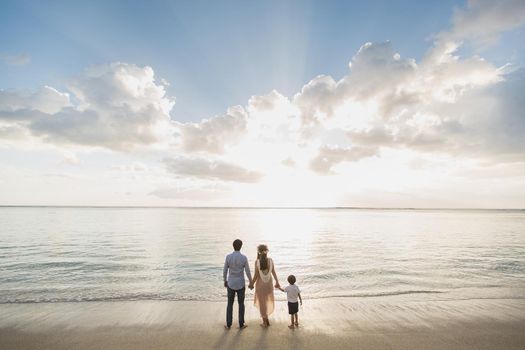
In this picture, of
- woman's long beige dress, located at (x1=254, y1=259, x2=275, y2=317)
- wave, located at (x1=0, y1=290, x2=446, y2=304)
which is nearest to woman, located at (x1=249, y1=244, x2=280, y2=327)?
woman's long beige dress, located at (x1=254, y1=259, x2=275, y2=317)

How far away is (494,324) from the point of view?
1056cm

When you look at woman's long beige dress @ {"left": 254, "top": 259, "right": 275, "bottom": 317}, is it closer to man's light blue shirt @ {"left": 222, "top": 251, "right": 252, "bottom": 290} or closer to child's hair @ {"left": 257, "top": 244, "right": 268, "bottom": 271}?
child's hair @ {"left": 257, "top": 244, "right": 268, "bottom": 271}

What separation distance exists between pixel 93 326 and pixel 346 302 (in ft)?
33.6

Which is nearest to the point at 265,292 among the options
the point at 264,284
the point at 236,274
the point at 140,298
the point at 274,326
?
the point at 264,284

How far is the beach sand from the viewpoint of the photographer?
8.90m

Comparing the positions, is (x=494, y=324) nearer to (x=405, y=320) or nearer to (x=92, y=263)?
(x=405, y=320)

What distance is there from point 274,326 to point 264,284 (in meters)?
1.46

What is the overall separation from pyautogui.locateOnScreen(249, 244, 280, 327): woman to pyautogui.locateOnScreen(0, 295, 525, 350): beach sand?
0.55 meters

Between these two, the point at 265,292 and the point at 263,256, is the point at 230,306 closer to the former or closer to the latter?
the point at 265,292

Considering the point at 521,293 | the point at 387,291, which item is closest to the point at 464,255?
the point at 521,293

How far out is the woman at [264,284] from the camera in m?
10.1

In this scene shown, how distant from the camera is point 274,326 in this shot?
33.3 ft

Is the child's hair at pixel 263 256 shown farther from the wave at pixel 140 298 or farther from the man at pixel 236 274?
the wave at pixel 140 298

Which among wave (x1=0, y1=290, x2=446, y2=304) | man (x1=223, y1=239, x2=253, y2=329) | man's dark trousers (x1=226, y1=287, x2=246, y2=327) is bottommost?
wave (x1=0, y1=290, x2=446, y2=304)
